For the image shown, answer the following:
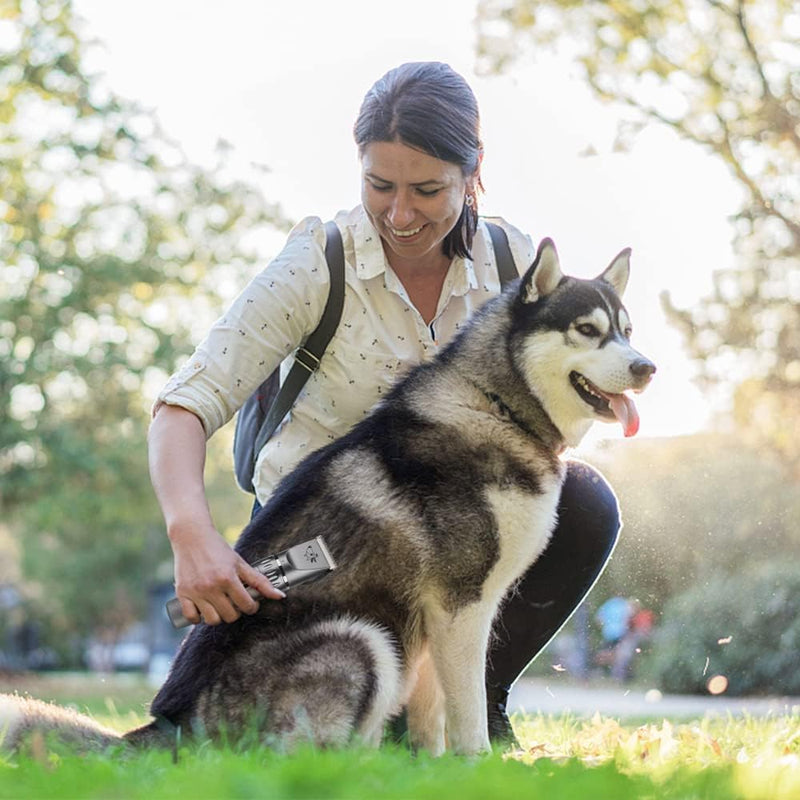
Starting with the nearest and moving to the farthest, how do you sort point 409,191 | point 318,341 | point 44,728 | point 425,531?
point 44,728 → point 425,531 → point 409,191 → point 318,341

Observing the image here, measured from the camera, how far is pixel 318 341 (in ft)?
14.0

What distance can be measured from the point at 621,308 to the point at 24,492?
643 inches

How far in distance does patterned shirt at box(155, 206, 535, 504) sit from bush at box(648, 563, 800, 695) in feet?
28.6

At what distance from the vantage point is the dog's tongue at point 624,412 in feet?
13.1

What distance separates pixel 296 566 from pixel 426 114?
158 centimetres

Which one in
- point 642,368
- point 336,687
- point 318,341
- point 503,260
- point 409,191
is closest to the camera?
point 336,687

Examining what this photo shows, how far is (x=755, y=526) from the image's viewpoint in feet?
50.1

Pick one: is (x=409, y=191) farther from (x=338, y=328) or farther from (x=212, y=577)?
(x=212, y=577)

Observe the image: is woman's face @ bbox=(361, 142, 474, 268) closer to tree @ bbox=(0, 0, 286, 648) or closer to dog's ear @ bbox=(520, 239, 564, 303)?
dog's ear @ bbox=(520, 239, 564, 303)

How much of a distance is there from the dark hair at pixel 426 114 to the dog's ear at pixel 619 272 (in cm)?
63

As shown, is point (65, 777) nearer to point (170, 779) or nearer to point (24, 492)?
point (170, 779)

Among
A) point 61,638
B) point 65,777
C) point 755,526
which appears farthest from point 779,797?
point 61,638

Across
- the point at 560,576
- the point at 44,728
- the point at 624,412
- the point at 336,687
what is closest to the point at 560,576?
→ the point at 560,576

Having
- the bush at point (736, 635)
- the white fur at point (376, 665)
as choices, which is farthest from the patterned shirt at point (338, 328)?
the bush at point (736, 635)
